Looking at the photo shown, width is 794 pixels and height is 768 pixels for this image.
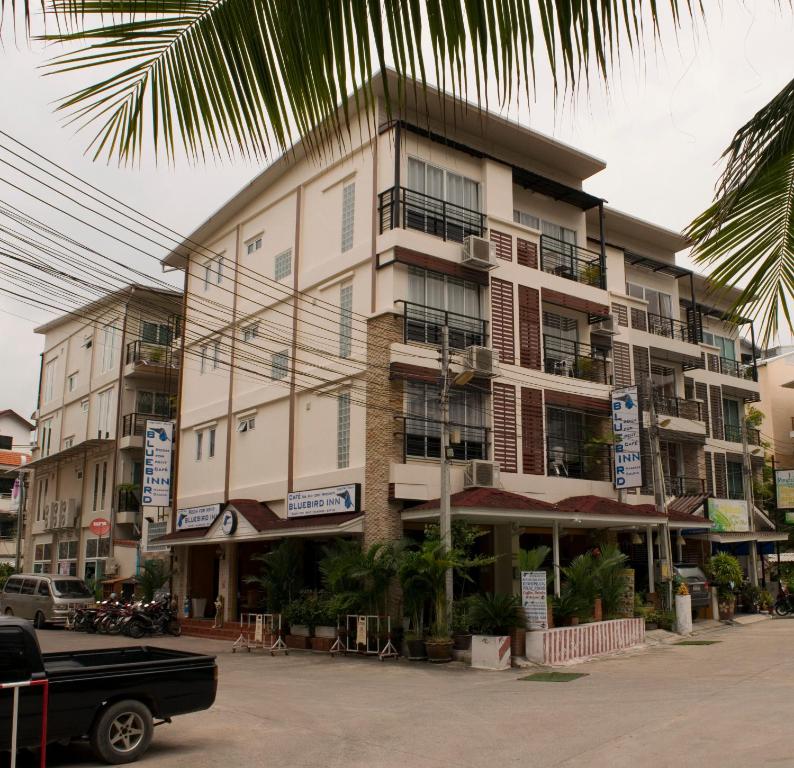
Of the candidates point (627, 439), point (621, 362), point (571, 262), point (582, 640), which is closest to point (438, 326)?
point (627, 439)

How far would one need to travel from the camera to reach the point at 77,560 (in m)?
42.3

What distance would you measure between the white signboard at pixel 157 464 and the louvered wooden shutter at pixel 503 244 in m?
14.6

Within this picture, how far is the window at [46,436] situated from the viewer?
49528mm

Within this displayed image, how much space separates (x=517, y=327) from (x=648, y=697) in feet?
49.2

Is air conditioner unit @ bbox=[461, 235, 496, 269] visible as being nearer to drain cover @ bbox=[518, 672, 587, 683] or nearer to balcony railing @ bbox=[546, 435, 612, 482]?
balcony railing @ bbox=[546, 435, 612, 482]

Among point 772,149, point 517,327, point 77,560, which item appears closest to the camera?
point 772,149

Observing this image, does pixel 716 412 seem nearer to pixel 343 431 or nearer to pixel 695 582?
pixel 695 582

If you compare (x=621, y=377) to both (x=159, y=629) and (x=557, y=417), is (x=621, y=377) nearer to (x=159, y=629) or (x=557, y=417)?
(x=557, y=417)

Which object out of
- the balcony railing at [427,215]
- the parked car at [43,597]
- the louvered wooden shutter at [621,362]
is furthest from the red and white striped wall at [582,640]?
the parked car at [43,597]

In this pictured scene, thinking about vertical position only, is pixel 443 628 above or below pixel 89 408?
below

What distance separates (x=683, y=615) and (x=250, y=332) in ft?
56.2

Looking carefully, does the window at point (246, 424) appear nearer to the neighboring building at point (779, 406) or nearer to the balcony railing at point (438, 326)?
the balcony railing at point (438, 326)

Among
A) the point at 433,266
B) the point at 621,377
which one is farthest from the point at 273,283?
the point at 621,377

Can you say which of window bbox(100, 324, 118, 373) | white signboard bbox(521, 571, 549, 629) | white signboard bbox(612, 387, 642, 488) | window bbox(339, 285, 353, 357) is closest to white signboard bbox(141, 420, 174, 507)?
window bbox(100, 324, 118, 373)
